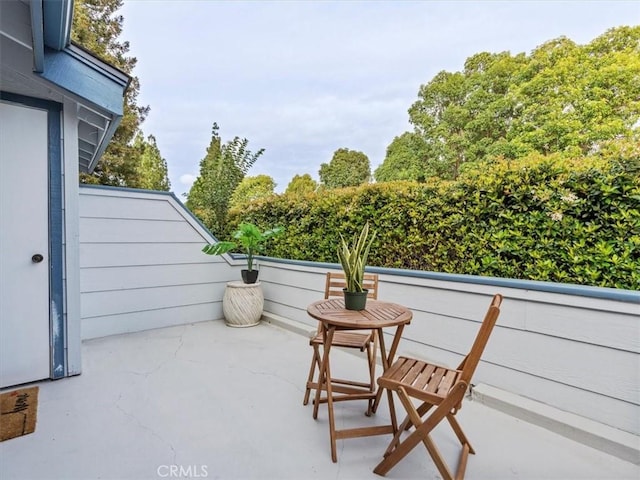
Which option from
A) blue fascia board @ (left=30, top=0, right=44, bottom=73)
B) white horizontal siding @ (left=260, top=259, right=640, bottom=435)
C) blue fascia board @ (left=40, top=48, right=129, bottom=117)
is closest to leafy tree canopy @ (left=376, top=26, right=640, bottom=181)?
white horizontal siding @ (left=260, top=259, right=640, bottom=435)

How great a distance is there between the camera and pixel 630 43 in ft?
36.8

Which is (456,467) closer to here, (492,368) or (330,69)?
(492,368)

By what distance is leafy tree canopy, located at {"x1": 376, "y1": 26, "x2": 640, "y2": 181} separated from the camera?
1086 cm

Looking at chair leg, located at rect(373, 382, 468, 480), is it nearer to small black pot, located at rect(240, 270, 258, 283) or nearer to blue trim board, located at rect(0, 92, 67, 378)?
blue trim board, located at rect(0, 92, 67, 378)

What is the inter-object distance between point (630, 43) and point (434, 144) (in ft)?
23.3

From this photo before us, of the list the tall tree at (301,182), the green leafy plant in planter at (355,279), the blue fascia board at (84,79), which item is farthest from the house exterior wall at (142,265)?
the tall tree at (301,182)

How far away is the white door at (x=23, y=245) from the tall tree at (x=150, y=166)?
9.62 m

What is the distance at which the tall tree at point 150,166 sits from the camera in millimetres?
11445

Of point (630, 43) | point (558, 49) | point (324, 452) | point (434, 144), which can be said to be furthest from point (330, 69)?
point (630, 43)

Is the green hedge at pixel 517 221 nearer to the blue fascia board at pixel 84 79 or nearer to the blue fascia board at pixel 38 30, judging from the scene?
the blue fascia board at pixel 84 79

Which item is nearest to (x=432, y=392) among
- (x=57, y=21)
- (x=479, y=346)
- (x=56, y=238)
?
(x=479, y=346)

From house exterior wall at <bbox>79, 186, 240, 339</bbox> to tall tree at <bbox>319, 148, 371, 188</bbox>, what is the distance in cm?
1690

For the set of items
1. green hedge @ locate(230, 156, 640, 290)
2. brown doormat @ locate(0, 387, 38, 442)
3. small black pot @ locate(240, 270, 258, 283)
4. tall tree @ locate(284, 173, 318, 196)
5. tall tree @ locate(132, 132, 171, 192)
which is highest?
tall tree @ locate(284, 173, 318, 196)

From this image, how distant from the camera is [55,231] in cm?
249
